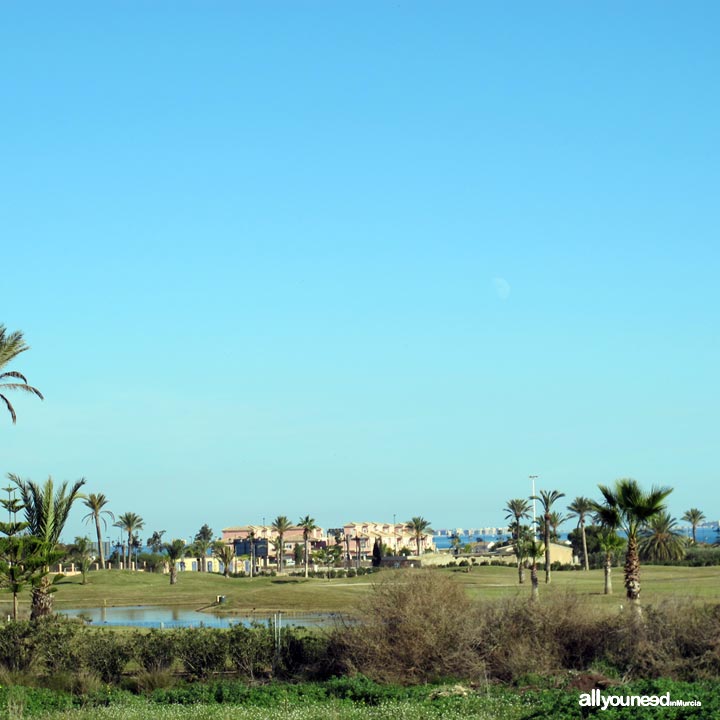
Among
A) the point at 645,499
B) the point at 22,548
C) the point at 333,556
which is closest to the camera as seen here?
the point at 645,499

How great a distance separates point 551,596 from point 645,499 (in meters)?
5.89

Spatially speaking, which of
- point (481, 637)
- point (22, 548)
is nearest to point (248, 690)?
point (481, 637)

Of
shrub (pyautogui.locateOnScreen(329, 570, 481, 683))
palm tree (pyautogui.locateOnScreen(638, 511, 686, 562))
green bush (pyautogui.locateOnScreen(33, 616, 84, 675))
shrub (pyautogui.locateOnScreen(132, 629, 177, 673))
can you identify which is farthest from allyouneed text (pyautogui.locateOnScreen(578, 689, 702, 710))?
palm tree (pyautogui.locateOnScreen(638, 511, 686, 562))

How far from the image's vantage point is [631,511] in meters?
30.4

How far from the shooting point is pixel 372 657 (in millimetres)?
25094

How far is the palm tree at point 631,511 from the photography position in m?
30.1

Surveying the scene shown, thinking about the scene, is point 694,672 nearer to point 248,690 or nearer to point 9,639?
point 248,690

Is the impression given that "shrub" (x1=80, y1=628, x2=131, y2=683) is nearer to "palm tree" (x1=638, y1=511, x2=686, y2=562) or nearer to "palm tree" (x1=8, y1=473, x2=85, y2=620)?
"palm tree" (x1=8, y1=473, x2=85, y2=620)

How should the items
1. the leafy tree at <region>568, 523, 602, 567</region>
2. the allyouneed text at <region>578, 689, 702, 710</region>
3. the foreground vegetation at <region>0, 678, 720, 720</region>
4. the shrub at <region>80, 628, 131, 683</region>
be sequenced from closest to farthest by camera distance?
the allyouneed text at <region>578, 689, 702, 710</region>, the foreground vegetation at <region>0, 678, 720, 720</region>, the shrub at <region>80, 628, 131, 683</region>, the leafy tree at <region>568, 523, 602, 567</region>

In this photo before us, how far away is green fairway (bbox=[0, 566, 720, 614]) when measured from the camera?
63016 mm

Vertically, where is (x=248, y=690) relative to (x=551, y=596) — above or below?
below

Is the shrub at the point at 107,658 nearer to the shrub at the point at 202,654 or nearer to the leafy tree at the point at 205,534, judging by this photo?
the shrub at the point at 202,654

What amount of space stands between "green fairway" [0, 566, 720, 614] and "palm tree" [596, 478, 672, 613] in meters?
21.3

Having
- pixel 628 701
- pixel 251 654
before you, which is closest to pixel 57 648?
pixel 251 654
